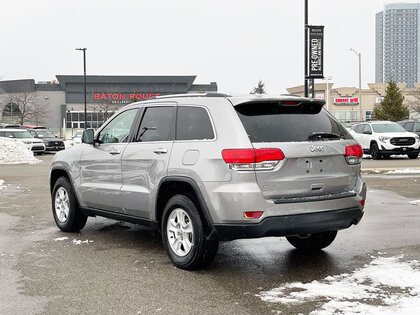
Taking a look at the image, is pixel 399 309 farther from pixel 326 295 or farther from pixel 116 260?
pixel 116 260

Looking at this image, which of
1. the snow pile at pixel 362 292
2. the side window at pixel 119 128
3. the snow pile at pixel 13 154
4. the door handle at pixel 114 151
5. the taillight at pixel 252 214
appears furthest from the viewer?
the snow pile at pixel 13 154

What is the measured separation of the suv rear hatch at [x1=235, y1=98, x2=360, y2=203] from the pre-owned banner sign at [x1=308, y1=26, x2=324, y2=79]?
1895 centimetres

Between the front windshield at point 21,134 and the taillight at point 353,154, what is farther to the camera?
the front windshield at point 21,134

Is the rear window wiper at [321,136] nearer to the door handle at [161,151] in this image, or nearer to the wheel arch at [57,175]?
the door handle at [161,151]

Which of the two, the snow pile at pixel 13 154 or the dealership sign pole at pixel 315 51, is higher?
the dealership sign pole at pixel 315 51

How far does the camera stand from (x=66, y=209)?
8.33 meters

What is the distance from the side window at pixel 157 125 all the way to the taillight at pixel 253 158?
112 centimetres

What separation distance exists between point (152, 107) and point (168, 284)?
7.71 feet

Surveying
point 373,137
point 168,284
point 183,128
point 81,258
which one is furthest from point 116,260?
point 373,137

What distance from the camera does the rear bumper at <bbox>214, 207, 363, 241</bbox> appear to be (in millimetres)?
5453

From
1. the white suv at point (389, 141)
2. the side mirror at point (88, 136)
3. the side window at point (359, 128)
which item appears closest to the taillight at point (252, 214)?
the side mirror at point (88, 136)

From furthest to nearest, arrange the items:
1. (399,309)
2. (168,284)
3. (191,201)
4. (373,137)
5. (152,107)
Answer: (373,137)
(152,107)
(191,201)
(168,284)
(399,309)

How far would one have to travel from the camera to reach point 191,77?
77.3m

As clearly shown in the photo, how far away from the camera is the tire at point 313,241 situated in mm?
6852
